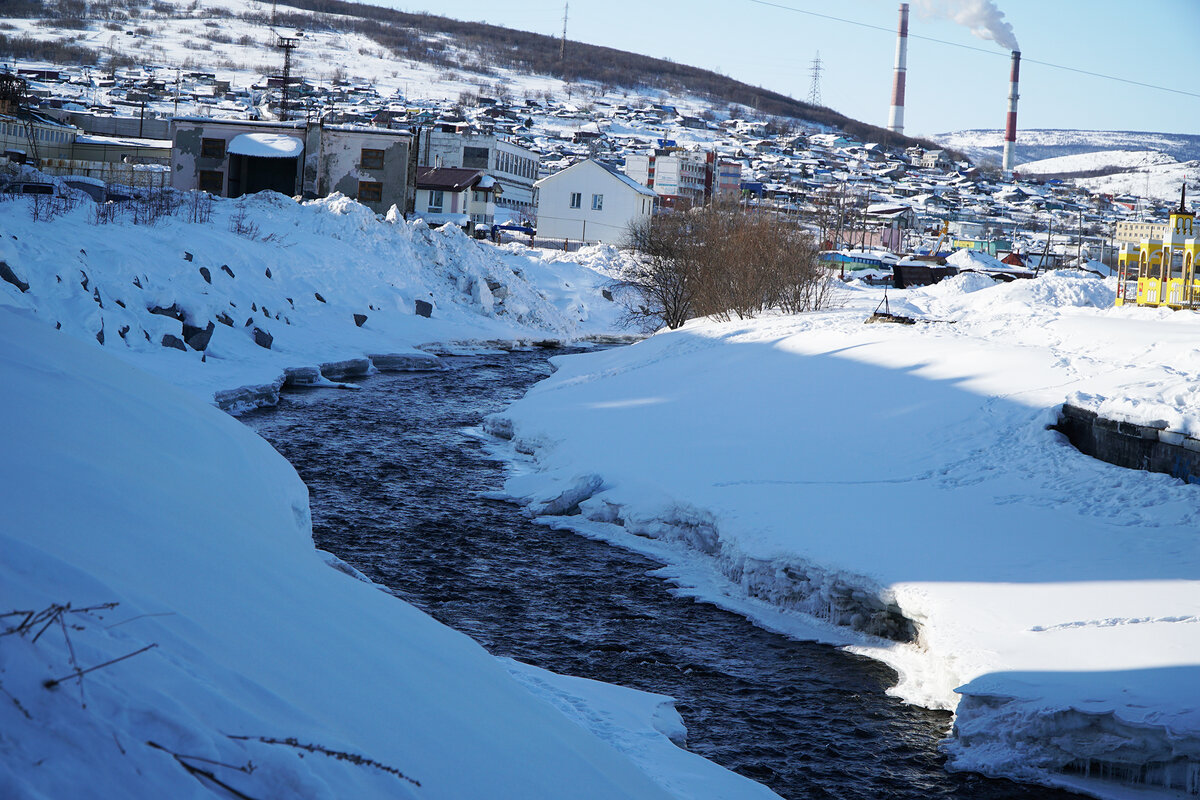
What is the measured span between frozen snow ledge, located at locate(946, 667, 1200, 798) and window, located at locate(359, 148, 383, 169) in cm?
4043

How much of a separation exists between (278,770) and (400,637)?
6.24 feet

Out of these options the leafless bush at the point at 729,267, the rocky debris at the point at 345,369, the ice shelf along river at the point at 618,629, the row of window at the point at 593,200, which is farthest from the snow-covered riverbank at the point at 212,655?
the row of window at the point at 593,200

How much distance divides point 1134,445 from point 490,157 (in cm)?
8556

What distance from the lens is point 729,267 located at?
94.2ft

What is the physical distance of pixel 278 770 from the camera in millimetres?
2912

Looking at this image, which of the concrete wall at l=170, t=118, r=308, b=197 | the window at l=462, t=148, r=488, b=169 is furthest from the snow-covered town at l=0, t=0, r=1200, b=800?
the window at l=462, t=148, r=488, b=169

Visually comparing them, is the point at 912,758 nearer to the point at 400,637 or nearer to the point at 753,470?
the point at 400,637

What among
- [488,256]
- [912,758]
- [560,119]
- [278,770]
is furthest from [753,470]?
[560,119]

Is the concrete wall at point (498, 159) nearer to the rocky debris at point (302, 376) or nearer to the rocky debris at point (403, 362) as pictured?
the rocky debris at point (403, 362)

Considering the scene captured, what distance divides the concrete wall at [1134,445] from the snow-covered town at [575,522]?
4 cm

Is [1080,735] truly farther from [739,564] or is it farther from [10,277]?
[10,277]

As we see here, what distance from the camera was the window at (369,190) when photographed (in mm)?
43875

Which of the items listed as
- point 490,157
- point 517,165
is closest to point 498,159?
point 490,157

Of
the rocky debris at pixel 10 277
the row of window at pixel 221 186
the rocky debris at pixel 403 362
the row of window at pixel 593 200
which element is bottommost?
the rocky debris at pixel 403 362
